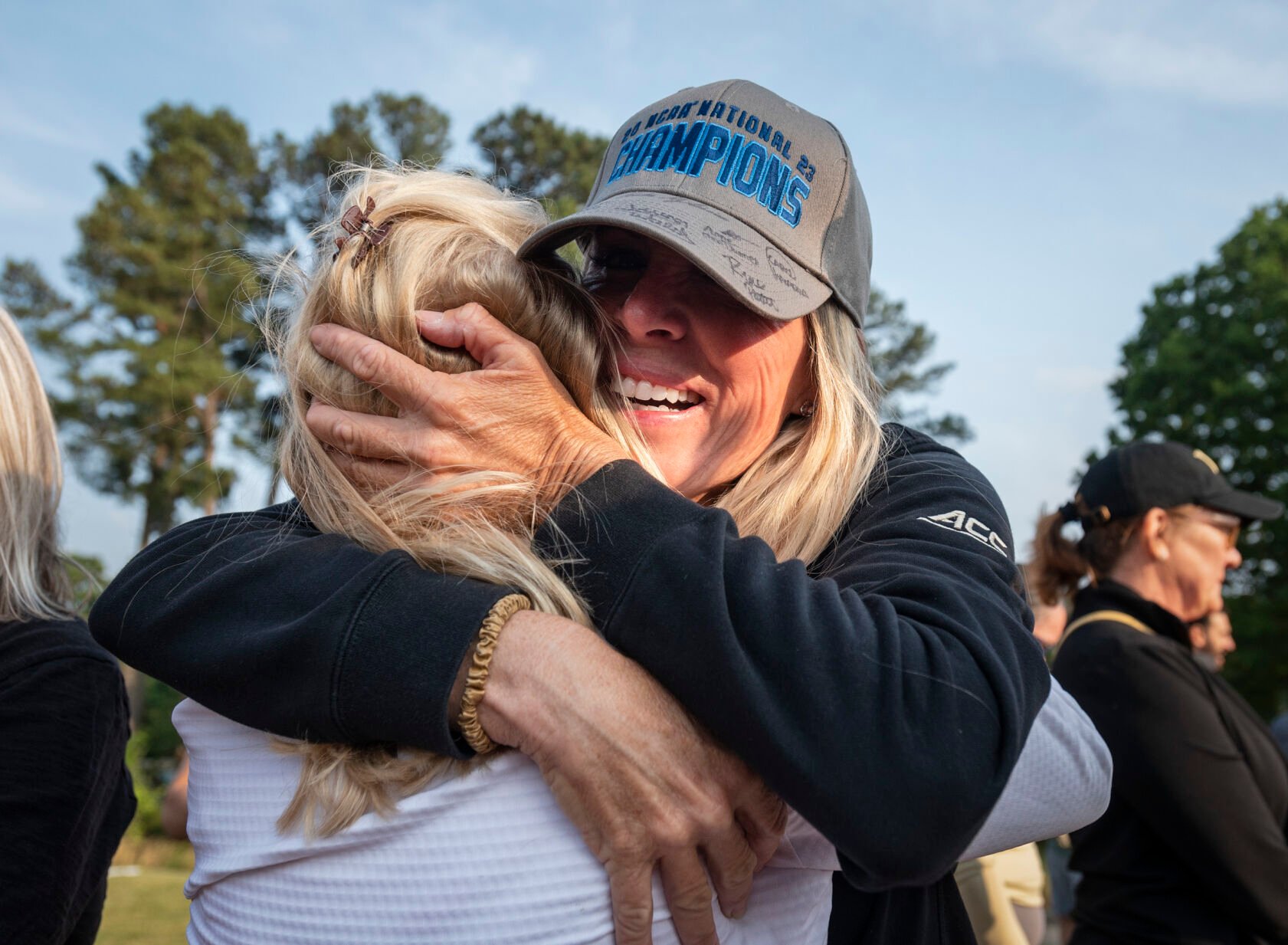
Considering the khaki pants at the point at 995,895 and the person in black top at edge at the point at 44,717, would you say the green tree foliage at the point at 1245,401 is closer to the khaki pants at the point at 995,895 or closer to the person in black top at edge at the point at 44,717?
the khaki pants at the point at 995,895

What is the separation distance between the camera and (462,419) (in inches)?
59.8

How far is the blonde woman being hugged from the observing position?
1.31 meters

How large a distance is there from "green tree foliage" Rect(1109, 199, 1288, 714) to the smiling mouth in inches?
1003

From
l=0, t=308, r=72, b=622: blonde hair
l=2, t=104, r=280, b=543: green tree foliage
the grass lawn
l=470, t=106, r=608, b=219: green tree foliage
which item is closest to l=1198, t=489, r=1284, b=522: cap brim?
l=0, t=308, r=72, b=622: blonde hair

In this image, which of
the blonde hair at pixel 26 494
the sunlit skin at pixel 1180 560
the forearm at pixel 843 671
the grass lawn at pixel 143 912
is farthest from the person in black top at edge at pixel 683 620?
the grass lawn at pixel 143 912

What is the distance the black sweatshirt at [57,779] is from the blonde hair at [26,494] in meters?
0.09

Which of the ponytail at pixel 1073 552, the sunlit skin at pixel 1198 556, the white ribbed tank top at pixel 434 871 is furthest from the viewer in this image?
the ponytail at pixel 1073 552

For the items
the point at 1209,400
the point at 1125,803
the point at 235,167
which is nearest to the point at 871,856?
the point at 1125,803

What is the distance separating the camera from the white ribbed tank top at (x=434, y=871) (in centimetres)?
130

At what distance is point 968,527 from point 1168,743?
6.94 feet

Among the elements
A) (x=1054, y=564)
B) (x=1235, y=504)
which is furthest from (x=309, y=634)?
(x=1235, y=504)

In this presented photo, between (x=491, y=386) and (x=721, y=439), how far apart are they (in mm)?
596

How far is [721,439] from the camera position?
201 cm

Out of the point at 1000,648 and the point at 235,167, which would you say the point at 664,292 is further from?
the point at 235,167
